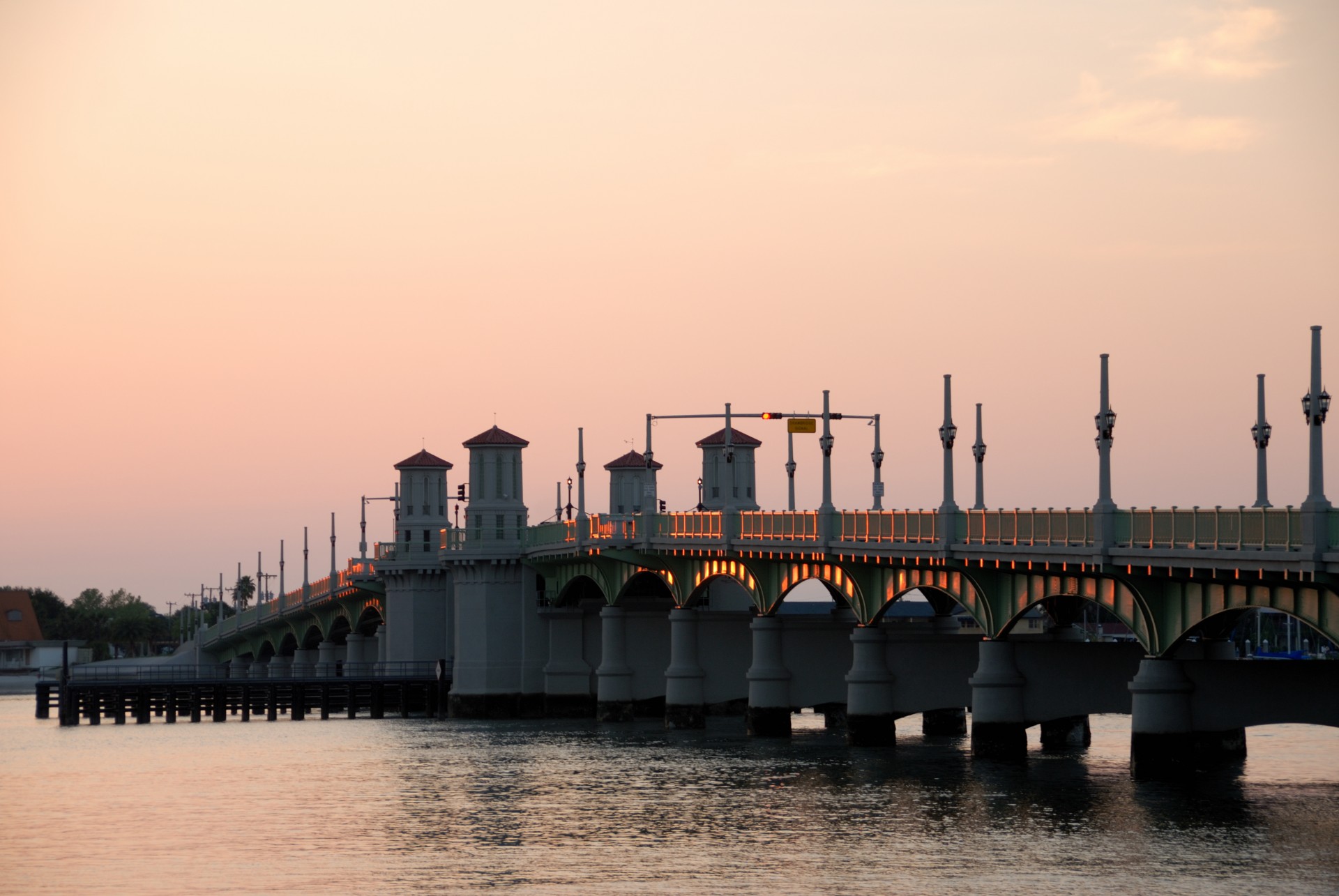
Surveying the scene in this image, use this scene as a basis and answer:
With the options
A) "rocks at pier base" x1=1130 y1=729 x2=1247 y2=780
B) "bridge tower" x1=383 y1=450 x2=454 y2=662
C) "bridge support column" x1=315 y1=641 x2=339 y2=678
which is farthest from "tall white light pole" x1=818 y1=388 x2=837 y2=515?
"bridge support column" x1=315 y1=641 x2=339 y2=678

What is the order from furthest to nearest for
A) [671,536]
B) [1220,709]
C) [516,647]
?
[516,647] < [671,536] < [1220,709]

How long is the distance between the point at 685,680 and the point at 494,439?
26.0 meters

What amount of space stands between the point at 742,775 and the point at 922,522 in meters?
11.1

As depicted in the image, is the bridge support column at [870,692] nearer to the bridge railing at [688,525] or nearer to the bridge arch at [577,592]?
the bridge railing at [688,525]

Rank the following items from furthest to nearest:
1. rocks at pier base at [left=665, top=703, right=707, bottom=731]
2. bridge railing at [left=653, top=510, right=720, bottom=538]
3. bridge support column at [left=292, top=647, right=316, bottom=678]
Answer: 1. bridge support column at [left=292, top=647, right=316, bottom=678]
2. rocks at pier base at [left=665, top=703, right=707, bottom=731]
3. bridge railing at [left=653, top=510, right=720, bottom=538]

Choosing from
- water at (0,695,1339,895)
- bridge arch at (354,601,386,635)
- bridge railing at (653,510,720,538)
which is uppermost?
bridge railing at (653,510,720,538)

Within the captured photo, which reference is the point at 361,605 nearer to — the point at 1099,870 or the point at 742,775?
the point at 742,775

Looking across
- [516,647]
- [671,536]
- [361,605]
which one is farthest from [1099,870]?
[361,605]

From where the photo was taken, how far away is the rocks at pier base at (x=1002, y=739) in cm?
7712

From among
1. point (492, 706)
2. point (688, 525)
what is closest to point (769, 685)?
point (688, 525)

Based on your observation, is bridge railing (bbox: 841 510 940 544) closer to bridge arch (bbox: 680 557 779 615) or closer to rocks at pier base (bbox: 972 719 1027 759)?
rocks at pier base (bbox: 972 719 1027 759)

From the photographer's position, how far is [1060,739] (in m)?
89.0

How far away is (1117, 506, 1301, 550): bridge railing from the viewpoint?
2116 inches

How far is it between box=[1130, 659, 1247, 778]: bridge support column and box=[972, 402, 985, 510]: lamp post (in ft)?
41.0
